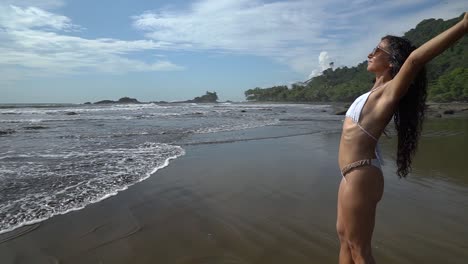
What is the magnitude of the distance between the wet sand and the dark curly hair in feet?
5.29

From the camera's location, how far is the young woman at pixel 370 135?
2309 millimetres

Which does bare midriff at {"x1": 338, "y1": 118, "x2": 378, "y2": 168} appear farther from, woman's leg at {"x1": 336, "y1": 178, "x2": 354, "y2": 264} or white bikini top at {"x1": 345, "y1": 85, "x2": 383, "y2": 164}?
woman's leg at {"x1": 336, "y1": 178, "x2": 354, "y2": 264}

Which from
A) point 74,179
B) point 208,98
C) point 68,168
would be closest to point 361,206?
point 74,179

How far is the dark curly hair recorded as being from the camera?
7.80ft

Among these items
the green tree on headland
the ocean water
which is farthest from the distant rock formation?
the ocean water

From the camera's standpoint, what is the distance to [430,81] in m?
44.2

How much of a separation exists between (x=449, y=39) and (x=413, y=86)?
1.94ft

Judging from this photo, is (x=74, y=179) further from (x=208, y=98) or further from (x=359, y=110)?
(x=208, y=98)

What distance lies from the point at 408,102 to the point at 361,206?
842 millimetres

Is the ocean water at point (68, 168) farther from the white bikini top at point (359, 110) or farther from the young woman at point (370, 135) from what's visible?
the white bikini top at point (359, 110)

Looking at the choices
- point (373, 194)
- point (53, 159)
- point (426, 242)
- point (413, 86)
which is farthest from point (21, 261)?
point (53, 159)

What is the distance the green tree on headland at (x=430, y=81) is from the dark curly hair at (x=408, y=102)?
13800 millimetres

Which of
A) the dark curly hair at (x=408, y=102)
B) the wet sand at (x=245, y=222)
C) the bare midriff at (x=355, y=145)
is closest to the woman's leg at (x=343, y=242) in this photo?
the bare midriff at (x=355, y=145)

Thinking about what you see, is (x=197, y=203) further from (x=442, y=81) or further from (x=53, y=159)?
(x=442, y=81)
